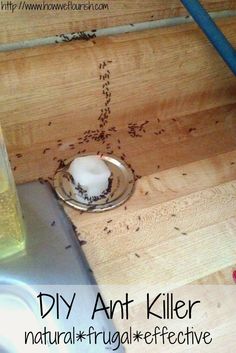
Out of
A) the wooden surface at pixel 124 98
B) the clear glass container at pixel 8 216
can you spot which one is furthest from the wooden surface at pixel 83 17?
the clear glass container at pixel 8 216

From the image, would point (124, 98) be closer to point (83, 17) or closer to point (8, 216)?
point (83, 17)

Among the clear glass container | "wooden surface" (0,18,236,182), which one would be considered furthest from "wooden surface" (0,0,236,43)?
the clear glass container

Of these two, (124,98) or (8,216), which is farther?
(124,98)

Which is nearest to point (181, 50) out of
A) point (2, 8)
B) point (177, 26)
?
point (177, 26)

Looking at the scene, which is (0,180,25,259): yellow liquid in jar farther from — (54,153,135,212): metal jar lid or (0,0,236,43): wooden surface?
(0,0,236,43): wooden surface

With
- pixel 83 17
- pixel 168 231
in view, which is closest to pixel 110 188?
pixel 168 231

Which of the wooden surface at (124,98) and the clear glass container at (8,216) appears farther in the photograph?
the wooden surface at (124,98)

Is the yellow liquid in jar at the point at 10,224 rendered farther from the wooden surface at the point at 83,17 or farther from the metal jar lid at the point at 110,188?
the wooden surface at the point at 83,17

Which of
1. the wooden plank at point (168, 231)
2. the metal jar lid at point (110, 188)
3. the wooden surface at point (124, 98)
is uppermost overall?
the wooden surface at point (124, 98)
